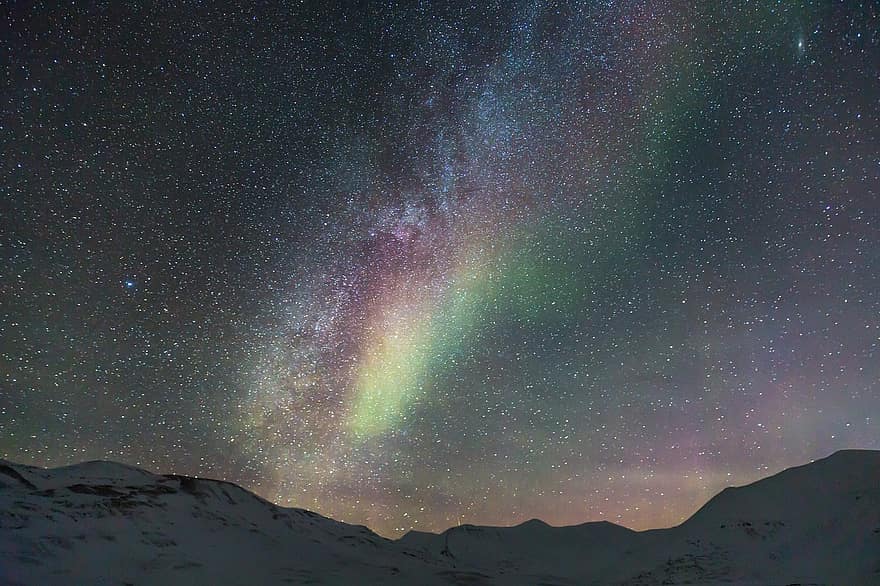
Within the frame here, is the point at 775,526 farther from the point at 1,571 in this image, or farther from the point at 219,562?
the point at 1,571

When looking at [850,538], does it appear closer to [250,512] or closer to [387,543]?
[387,543]

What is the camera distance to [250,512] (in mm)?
124500

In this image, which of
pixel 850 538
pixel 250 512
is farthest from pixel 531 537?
pixel 850 538

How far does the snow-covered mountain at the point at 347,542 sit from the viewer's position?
7325 centimetres

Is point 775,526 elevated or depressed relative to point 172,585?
elevated

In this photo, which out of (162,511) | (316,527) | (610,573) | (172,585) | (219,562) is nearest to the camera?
(172,585)

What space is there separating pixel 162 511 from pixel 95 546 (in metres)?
27.6

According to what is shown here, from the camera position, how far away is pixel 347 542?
125m

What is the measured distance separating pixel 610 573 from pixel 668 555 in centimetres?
1406

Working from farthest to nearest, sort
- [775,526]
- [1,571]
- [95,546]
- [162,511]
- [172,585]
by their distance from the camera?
[775,526]
[162,511]
[95,546]
[172,585]
[1,571]

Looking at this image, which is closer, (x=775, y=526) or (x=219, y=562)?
(x=219, y=562)

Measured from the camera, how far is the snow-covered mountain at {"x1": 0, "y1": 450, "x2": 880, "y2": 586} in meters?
73.2

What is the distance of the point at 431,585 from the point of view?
3376 inches

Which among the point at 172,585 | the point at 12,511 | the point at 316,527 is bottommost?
the point at 172,585
